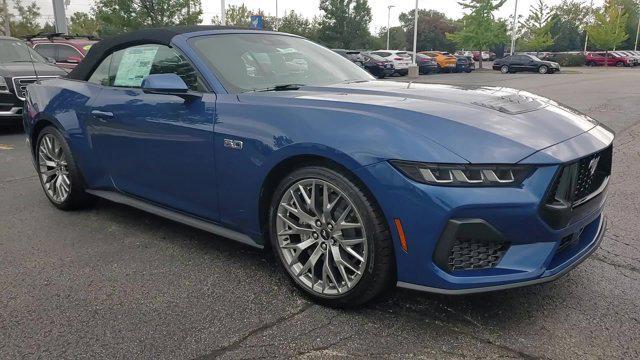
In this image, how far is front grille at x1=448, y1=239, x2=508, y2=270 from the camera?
2.33 m

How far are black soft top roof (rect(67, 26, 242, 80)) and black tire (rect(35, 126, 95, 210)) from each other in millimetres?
530

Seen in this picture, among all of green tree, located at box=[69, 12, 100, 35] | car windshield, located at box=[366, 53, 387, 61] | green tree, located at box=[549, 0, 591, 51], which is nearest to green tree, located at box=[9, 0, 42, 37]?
green tree, located at box=[69, 12, 100, 35]

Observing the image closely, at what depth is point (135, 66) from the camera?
3852mm

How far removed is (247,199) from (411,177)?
107 centimetres

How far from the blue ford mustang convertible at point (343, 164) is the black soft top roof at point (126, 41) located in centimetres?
3

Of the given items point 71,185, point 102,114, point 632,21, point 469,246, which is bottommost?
point 71,185

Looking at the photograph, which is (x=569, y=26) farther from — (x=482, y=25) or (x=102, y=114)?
(x=102, y=114)

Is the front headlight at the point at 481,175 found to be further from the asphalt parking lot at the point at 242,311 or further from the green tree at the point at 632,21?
the green tree at the point at 632,21

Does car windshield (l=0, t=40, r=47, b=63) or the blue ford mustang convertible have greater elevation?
car windshield (l=0, t=40, r=47, b=63)

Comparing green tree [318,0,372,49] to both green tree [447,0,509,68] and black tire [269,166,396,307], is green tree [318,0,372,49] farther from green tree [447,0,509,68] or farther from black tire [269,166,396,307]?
black tire [269,166,396,307]

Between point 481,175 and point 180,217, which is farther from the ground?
point 481,175

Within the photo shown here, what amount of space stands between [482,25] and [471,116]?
44486 mm

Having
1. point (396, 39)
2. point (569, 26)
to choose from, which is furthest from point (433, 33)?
point (569, 26)

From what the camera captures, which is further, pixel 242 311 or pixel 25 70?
pixel 25 70
